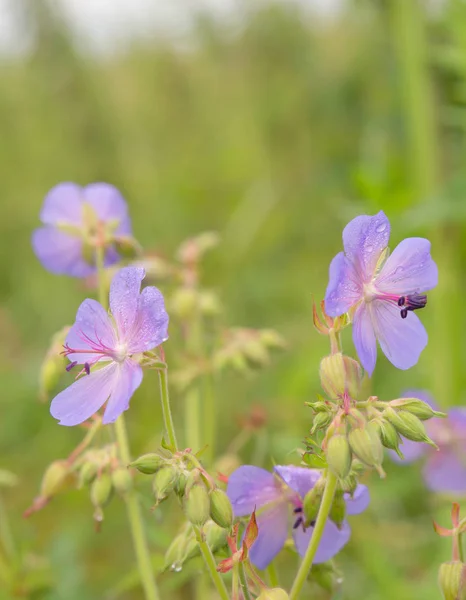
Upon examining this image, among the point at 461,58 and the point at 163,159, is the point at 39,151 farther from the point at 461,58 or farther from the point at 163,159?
the point at 461,58

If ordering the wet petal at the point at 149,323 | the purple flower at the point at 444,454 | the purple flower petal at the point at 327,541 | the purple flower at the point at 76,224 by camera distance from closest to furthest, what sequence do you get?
1. the wet petal at the point at 149,323
2. the purple flower petal at the point at 327,541
3. the purple flower at the point at 76,224
4. the purple flower at the point at 444,454

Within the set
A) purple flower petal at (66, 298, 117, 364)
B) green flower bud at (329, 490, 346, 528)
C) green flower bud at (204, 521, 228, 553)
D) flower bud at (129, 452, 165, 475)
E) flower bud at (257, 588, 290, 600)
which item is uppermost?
purple flower petal at (66, 298, 117, 364)

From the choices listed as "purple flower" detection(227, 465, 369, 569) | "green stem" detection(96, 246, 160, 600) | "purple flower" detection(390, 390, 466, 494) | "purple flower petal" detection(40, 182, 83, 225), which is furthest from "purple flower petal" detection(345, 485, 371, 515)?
"purple flower petal" detection(40, 182, 83, 225)

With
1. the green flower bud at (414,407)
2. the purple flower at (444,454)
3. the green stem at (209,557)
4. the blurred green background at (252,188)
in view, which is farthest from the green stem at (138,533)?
the purple flower at (444,454)

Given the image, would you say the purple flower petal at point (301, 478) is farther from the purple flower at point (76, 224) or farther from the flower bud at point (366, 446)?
the purple flower at point (76, 224)

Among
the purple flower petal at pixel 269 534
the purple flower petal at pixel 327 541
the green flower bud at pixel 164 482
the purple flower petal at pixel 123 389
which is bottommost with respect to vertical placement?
the purple flower petal at pixel 327 541

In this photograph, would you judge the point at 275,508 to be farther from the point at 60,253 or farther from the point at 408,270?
the point at 60,253

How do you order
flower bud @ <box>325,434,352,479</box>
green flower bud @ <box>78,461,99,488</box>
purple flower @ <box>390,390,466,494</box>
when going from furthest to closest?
purple flower @ <box>390,390,466,494</box> < green flower bud @ <box>78,461,99,488</box> < flower bud @ <box>325,434,352,479</box>

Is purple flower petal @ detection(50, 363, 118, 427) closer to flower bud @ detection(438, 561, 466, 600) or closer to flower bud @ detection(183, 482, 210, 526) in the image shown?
flower bud @ detection(183, 482, 210, 526)

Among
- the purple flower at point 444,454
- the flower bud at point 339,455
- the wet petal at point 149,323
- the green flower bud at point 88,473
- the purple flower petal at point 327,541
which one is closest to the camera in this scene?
the flower bud at point 339,455
